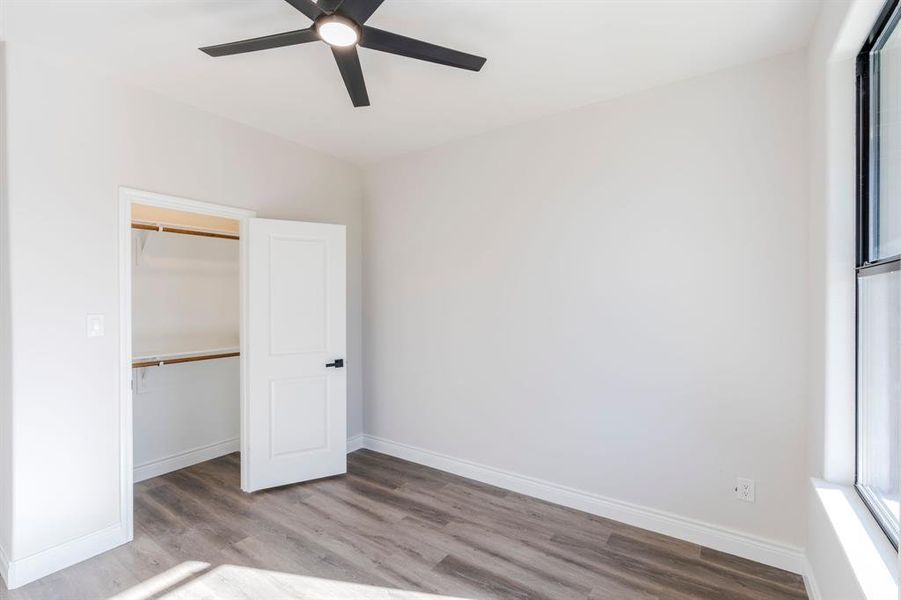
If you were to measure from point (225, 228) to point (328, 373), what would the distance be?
175cm

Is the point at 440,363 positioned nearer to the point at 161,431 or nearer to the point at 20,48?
the point at 161,431

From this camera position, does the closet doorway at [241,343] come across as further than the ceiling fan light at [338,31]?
Yes

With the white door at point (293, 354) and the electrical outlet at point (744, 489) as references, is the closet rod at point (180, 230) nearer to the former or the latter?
the white door at point (293, 354)

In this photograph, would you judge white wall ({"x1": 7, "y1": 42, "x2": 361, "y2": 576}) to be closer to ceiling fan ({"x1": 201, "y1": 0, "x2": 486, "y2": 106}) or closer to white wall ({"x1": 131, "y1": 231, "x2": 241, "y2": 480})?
white wall ({"x1": 131, "y1": 231, "x2": 241, "y2": 480})

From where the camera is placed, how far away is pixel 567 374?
2928mm

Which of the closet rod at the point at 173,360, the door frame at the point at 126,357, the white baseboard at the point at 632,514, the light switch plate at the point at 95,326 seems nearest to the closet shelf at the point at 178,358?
the closet rod at the point at 173,360

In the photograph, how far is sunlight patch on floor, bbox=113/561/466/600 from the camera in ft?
6.71

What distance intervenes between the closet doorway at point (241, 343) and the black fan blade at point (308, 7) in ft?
5.73

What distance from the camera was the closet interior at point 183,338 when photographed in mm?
3393

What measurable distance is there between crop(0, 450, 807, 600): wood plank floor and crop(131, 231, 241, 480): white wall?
462mm

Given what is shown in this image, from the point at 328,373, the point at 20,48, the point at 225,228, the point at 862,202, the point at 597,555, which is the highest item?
the point at 20,48

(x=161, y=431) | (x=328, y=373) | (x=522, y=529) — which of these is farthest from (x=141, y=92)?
(x=522, y=529)

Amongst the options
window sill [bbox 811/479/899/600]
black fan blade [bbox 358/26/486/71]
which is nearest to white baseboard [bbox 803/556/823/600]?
window sill [bbox 811/479/899/600]

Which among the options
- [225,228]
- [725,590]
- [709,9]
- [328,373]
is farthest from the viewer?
[225,228]
